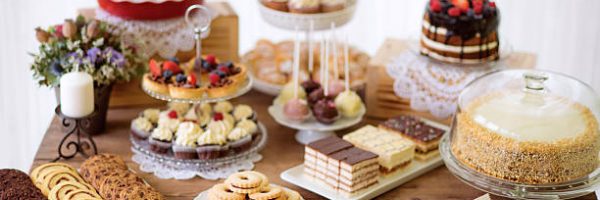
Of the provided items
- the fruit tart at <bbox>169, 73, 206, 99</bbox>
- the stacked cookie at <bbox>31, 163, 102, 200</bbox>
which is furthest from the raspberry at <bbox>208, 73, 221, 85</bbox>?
the stacked cookie at <bbox>31, 163, 102, 200</bbox>

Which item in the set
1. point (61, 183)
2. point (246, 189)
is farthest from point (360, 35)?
point (61, 183)

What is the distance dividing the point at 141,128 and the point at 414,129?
0.88m

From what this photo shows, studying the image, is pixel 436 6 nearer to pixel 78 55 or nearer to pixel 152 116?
pixel 152 116

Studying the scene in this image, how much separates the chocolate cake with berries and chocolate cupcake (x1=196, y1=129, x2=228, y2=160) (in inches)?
31.2

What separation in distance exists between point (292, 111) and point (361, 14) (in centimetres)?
148

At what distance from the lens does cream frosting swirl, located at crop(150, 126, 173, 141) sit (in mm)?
2594

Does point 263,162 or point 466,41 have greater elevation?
point 466,41

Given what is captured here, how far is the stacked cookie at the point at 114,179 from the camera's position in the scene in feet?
7.52

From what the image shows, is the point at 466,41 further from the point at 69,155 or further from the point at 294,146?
the point at 69,155

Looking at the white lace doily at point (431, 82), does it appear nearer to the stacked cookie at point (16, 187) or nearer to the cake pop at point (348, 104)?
the cake pop at point (348, 104)

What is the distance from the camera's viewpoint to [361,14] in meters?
4.09

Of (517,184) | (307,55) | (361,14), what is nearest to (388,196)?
(517,184)

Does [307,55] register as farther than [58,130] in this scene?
Yes

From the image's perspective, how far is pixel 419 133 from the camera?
8.82 feet
